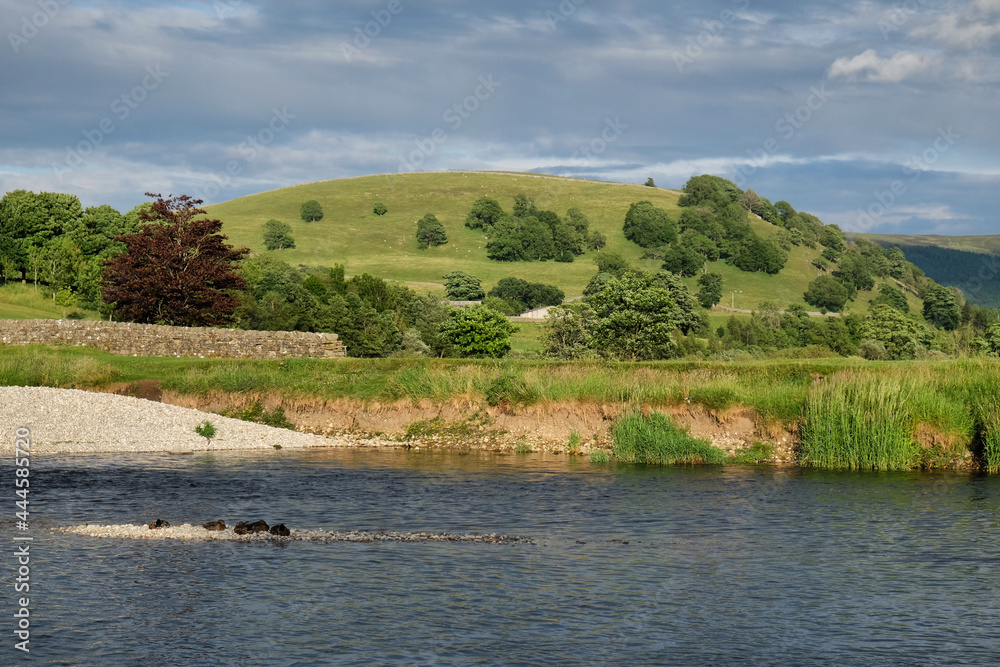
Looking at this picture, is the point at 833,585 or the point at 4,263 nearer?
the point at 833,585

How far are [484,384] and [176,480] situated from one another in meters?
13.8

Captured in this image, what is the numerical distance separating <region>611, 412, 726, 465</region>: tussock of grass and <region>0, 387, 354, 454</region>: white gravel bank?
11287 millimetres

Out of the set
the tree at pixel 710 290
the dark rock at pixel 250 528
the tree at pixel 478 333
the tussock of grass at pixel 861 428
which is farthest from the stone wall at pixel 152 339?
the tree at pixel 710 290

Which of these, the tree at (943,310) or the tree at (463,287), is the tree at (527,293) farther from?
the tree at (943,310)

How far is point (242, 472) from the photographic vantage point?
30750 mm

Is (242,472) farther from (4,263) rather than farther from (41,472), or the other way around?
(4,263)

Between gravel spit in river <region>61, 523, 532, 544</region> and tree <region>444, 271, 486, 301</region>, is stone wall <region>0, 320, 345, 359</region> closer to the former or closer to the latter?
gravel spit in river <region>61, 523, 532, 544</region>

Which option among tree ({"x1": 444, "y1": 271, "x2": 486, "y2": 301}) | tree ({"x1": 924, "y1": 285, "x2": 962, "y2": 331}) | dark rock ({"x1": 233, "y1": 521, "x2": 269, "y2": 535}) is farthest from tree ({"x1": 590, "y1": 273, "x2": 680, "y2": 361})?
tree ({"x1": 924, "y1": 285, "x2": 962, "y2": 331})

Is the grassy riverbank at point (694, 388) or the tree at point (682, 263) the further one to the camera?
the tree at point (682, 263)

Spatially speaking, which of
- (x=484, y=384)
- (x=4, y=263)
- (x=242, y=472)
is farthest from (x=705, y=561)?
(x=4, y=263)

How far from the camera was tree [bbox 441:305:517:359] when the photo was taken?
97.6 m

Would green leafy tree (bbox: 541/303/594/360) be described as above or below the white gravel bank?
above

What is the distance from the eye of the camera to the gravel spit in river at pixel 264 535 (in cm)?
2122

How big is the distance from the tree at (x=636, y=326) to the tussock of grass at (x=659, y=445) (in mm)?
35292
